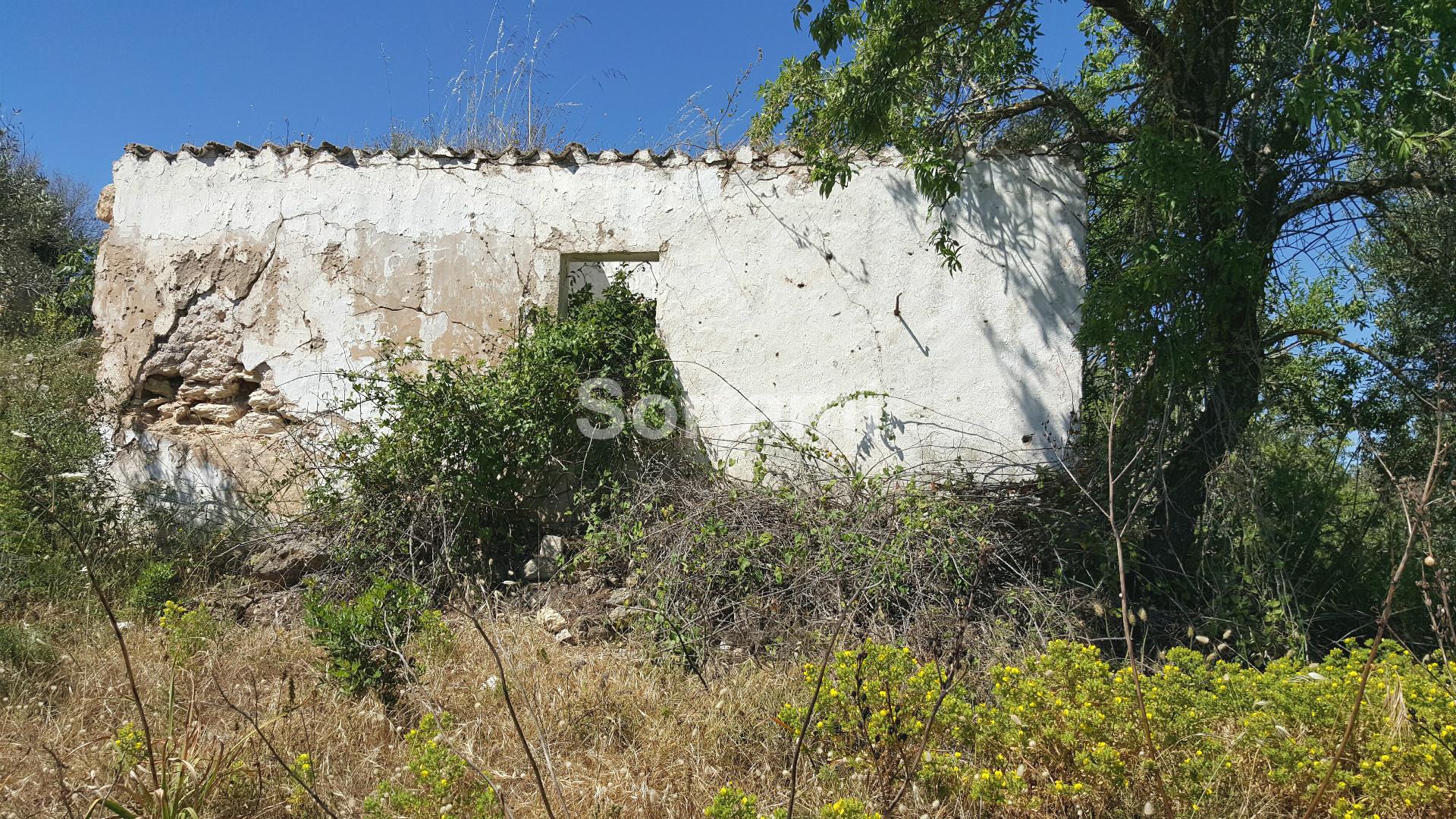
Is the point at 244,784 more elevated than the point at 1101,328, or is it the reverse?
the point at 1101,328

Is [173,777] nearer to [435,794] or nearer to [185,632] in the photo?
[435,794]

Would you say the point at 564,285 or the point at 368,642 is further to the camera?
the point at 564,285

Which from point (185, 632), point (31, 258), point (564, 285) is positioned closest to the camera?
point (185, 632)

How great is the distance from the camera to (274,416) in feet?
20.2

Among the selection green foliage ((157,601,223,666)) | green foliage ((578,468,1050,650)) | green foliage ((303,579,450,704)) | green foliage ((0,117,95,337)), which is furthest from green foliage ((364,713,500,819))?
green foliage ((0,117,95,337))

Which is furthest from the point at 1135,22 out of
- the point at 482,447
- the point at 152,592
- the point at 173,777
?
the point at 152,592

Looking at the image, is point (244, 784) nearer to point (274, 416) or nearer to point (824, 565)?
point (824, 565)

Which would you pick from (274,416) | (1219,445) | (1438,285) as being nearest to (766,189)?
(1219,445)

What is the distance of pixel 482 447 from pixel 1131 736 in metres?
3.86

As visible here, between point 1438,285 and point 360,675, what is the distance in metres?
6.51

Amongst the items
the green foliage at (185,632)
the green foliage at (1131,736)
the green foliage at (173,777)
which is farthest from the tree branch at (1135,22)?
the green foliage at (185,632)

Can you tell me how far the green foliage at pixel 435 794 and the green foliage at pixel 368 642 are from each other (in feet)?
2.66

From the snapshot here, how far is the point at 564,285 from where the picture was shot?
6.23 m

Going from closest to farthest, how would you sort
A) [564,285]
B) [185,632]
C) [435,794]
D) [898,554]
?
[435,794] < [185,632] < [898,554] < [564,285]
